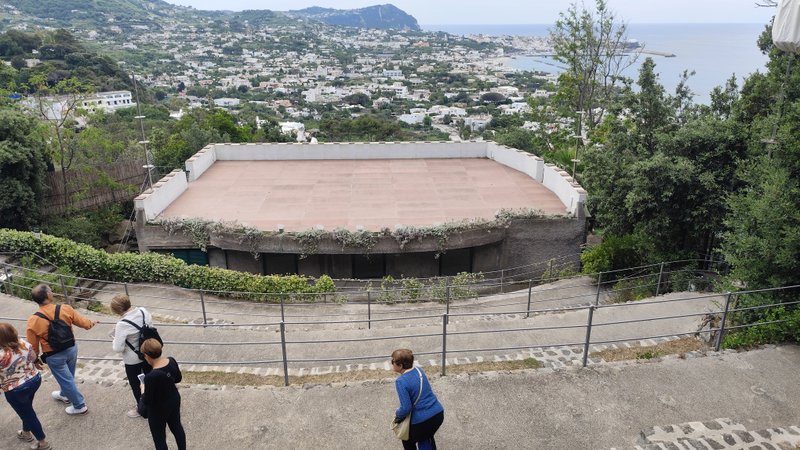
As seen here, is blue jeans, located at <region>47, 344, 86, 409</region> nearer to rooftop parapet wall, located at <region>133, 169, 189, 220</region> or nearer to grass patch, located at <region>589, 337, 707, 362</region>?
grass patch, located at <region>589, 337, 707, 362</region>

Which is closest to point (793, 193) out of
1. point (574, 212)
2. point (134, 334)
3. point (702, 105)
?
point (574, 212)

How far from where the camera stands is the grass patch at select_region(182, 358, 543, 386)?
7.15 metres

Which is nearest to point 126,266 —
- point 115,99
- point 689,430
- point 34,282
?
point 34,282

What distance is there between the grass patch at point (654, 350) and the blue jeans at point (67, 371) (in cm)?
694

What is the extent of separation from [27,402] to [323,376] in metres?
3.48

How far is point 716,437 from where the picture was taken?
588 cm

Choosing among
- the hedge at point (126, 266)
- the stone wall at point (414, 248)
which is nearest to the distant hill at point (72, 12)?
the hedge at point (126, 266)

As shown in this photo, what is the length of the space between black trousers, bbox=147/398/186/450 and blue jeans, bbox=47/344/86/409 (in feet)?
4.92

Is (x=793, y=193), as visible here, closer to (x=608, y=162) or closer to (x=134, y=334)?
(x=608, y=162)

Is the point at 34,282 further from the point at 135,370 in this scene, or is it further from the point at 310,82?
the point at 310,82

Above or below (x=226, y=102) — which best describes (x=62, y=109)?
above

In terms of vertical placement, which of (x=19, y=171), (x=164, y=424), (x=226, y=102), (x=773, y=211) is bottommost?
(x=226, y=102)

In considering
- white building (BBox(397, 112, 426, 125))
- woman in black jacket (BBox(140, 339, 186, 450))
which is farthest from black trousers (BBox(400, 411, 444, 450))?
white building (BBox(397, 112, 426, 125))

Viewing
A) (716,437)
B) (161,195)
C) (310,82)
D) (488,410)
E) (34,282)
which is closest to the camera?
(716,437)
